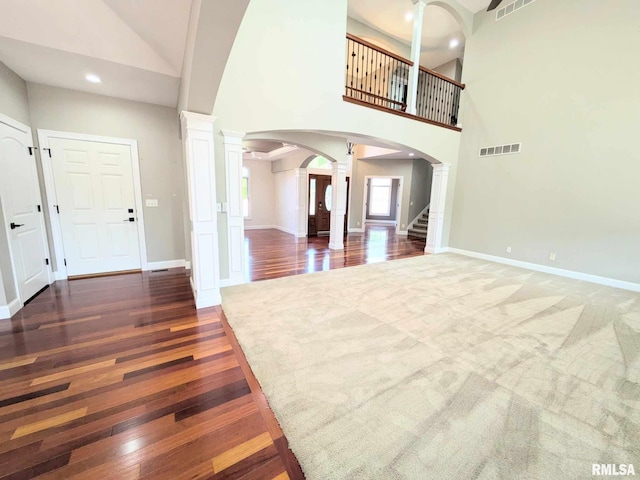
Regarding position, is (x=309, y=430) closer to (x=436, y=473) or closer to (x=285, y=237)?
(x=436, y=473)

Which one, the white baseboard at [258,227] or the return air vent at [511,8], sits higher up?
the return air vent at [511,8]

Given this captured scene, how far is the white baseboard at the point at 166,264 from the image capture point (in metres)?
4.48

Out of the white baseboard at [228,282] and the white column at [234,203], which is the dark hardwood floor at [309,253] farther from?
the white column at [234,203]

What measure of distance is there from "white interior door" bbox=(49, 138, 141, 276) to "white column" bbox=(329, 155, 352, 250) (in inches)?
161

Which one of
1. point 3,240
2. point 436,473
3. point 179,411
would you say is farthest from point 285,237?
point 436,473

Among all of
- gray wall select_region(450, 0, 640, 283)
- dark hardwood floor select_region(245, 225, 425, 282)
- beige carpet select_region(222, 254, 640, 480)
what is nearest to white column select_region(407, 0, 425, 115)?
gray wall select_region(450, 0, 640, 283)

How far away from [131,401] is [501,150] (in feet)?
22.6

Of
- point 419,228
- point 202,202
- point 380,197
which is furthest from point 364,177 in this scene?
point 202,202

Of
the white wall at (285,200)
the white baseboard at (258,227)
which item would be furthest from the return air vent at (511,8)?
the white baseboard at (258,227)

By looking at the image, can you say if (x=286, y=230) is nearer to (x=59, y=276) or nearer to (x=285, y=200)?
(x=285, y=200)

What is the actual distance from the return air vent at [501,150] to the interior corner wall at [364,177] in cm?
373

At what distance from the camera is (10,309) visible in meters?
2.73

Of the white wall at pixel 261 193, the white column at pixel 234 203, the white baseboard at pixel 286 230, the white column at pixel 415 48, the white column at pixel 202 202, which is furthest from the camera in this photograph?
the white wall at pixel 261 193

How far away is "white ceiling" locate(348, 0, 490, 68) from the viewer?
5.58 m
